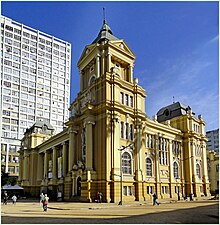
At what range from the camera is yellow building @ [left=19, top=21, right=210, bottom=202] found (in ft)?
146

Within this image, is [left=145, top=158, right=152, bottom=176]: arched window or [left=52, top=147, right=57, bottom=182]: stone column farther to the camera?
[left=52, top=147, right=57, bottom=182]: stone column

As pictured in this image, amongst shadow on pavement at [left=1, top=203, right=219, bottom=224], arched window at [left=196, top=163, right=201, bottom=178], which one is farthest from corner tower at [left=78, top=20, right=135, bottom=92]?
shadow on pavement at [left=1, top=203, right=219, bottom=224]

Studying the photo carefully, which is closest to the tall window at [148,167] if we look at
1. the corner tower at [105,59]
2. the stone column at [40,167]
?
the corner tower at [105,59]

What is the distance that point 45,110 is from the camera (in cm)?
11944

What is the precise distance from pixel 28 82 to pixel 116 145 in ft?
263

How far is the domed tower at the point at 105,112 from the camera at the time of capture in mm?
43875

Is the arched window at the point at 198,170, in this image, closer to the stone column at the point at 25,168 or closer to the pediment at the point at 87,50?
the pediment at the point at 87,50

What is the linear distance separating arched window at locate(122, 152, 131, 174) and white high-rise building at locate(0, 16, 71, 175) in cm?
6261

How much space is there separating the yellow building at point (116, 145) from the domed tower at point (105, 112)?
141mm

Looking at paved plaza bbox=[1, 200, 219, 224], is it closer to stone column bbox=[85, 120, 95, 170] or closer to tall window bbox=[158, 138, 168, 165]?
stone column bbox=[85, 120, 95, 170]

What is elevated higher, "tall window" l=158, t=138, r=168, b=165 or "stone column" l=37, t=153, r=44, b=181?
"tall window" l=158, t=138, r=168, b=165

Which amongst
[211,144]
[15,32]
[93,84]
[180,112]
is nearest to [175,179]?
[180,112]

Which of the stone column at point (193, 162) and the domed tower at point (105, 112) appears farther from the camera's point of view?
the stone column at point (193, 162)

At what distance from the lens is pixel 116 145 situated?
1768 inches
